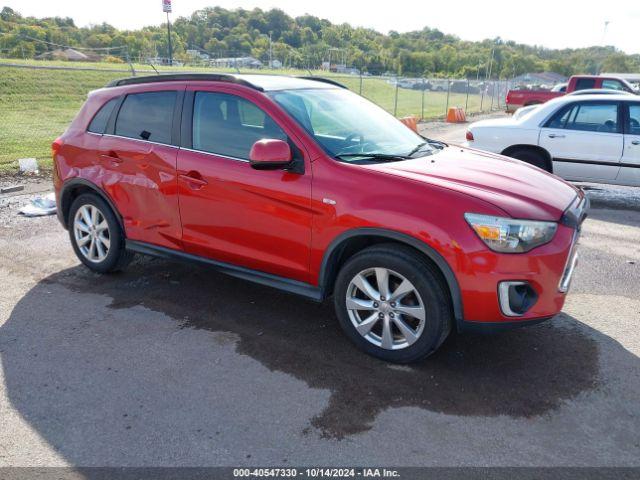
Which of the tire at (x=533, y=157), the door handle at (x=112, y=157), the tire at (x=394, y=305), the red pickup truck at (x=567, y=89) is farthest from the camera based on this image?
the red pickup truck at (x=567, y=89)

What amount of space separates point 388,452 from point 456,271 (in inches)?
44.1

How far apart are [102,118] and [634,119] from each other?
7123mm

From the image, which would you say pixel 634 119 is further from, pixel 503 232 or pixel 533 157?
pixel 503 232

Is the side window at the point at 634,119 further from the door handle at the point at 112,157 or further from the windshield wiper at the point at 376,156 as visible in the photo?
the door handle at the point at 112,157

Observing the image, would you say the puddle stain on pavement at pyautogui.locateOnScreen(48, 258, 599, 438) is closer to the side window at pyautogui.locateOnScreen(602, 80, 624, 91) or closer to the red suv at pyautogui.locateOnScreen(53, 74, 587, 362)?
the red suv at pyautogui.locateOnScreen(53, 74, 587, 362)

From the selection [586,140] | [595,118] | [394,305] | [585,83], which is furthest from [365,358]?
[585,83]

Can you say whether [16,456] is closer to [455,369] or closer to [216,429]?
[216,429]

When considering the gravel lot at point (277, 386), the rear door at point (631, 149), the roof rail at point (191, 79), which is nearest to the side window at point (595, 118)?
the rear door at point (631, 149)

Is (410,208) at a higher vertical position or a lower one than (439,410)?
higher

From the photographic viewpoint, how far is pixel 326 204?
365cm

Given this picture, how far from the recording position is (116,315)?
172 inches

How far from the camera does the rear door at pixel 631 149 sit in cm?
780

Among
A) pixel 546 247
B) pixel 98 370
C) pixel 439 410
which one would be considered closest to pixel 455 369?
pixel 439 410

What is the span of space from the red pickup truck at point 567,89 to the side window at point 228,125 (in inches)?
675
